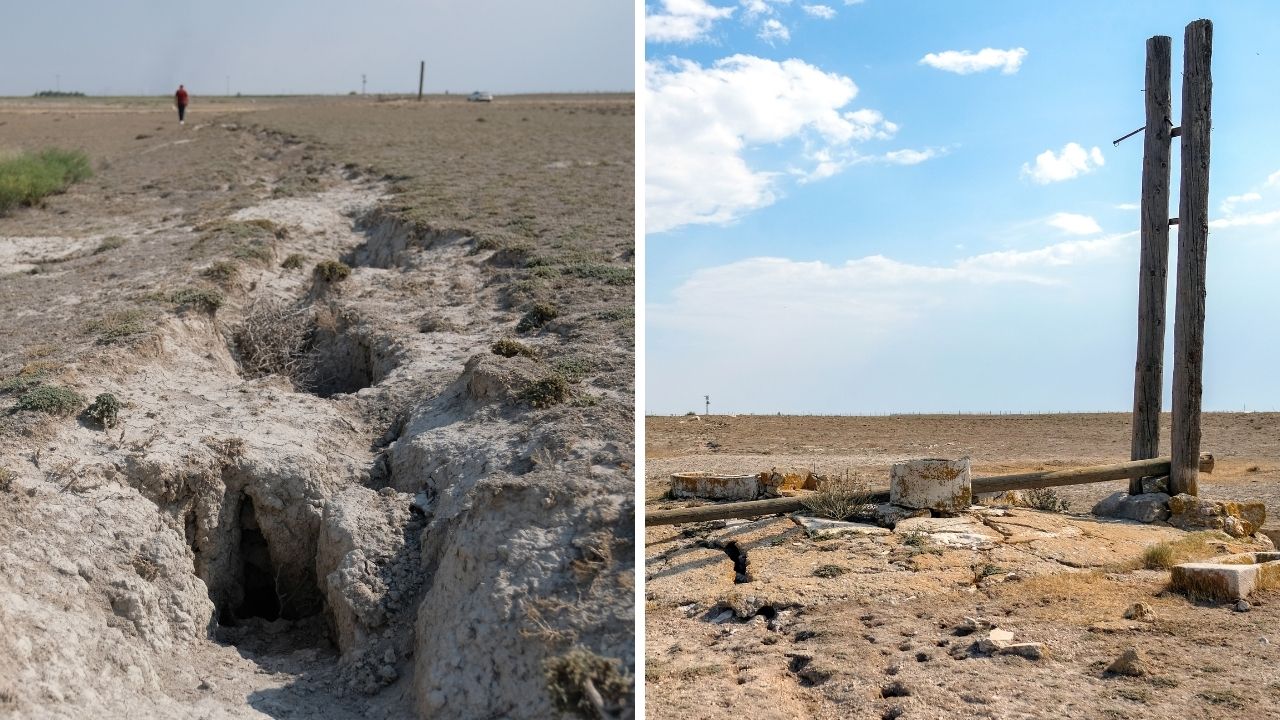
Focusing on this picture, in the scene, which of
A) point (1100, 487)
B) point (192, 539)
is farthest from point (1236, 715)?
point (1100, 487)

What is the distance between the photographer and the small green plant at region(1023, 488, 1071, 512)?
10.5 m

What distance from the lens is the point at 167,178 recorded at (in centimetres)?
2127

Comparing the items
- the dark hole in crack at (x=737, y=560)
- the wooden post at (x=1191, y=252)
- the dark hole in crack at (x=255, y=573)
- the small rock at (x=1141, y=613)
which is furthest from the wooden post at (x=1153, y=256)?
the dark hole in crack at (x=255, y=573)

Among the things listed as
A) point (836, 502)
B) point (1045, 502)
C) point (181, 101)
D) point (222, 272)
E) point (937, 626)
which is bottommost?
point (937, 626)

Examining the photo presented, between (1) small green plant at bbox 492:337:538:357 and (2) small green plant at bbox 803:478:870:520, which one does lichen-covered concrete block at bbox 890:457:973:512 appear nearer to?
(2) small green plant at bbox 803:478:870:520

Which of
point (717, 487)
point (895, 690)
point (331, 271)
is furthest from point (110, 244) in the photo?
point (895, 690)

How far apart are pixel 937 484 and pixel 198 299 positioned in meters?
8.06

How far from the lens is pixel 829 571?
772cm

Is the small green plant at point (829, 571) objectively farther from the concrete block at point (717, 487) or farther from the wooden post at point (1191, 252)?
the wooden post at point (1191, 252)

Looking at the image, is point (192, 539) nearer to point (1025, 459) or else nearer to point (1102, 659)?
point (1102, 659)

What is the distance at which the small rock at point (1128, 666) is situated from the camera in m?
5.61

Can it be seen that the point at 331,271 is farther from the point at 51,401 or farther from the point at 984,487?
the point at 984,487

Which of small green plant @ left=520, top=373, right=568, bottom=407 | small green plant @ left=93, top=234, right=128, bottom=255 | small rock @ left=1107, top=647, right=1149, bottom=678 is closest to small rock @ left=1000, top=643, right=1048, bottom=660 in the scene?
small rock @ left=1107, top=647, right=1149, bottom=678

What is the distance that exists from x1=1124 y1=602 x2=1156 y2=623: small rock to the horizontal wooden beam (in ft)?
9.32
